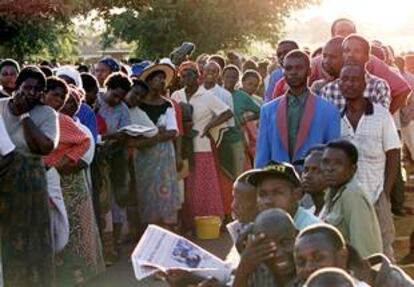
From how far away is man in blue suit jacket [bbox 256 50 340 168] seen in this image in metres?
5.87

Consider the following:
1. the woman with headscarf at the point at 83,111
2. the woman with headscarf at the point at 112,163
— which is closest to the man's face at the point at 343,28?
the woman with headscarf at the point at 112,163

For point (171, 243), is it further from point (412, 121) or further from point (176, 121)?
point (412, 121)

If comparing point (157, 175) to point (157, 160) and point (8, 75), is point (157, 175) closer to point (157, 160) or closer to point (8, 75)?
point (157, 160)

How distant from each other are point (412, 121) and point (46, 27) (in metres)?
13.7

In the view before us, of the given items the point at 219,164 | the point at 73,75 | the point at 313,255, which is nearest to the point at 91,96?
the point at 73,75

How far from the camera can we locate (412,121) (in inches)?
442

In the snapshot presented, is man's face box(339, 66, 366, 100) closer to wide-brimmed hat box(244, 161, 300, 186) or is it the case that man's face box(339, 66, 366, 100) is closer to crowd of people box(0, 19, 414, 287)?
crowd of people box(0, 19, 414, 287)

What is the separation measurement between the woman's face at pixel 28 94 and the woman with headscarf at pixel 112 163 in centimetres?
186

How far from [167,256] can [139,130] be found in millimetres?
4093

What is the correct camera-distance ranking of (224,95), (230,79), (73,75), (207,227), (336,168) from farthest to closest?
(230,79) < (224,95) < (207,227) < (73,75) < (336,168)

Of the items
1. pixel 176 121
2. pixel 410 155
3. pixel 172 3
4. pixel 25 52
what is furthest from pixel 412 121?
pixel 172 3

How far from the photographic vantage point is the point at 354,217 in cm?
460

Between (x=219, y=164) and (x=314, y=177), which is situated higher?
(x=314, y=177)

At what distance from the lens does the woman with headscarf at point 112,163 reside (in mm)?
8242
